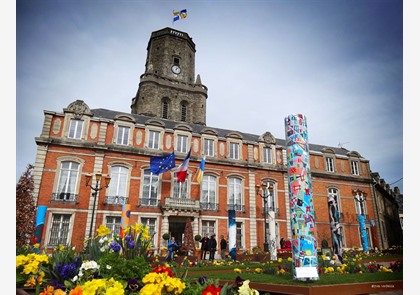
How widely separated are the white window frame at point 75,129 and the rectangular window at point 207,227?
34.4 feet

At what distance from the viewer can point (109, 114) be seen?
21781 millimetres

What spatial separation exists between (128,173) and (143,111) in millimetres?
11505

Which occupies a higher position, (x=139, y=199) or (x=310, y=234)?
(x=139, y=199)

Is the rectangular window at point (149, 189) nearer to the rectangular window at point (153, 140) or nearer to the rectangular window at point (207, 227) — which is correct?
the rectangular window at point (153, 140)

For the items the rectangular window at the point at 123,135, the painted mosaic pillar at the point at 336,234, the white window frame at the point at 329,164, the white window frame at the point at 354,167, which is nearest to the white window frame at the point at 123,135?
the rectangular window at the point at 123,135

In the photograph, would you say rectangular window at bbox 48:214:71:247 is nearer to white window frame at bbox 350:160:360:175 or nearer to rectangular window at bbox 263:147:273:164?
rectangular window at bbox 263:147:273:164

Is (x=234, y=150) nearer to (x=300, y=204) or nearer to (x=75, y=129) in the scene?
(x=75, y=129)

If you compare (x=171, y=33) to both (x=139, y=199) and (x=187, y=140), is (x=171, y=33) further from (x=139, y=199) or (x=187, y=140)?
(x=139, y=199)

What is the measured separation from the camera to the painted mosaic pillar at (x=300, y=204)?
575 cm

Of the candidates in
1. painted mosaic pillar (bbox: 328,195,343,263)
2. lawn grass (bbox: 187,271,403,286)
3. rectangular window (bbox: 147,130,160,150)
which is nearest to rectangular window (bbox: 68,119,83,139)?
rectangular window (bbox: 147,130,160,150)

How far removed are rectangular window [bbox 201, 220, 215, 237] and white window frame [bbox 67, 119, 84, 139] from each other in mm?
10499

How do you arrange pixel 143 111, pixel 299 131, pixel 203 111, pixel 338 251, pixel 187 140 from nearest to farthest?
pixel 299 131, pixel 338 251, pixel 187 140, pixel 143 111, pixel 203 111

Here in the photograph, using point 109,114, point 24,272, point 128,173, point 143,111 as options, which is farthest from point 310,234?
point 143,111

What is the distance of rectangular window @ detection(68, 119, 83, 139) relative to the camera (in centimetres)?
1842
